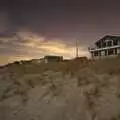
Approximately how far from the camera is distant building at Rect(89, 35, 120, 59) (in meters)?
50.8

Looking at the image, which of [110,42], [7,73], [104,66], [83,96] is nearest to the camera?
[83,96]

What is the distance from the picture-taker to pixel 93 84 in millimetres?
28203

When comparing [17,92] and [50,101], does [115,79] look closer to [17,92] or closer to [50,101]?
[50,101]

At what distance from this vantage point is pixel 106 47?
53.0 m

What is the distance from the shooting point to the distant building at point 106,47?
50.8m

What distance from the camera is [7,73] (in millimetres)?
37594

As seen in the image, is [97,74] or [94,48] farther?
[94,48]

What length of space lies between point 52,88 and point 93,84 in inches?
152

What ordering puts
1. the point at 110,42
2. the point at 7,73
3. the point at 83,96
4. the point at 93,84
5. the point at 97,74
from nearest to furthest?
the point at 83,96 < the point at 93,84 < the point at 97,74 < the point at 7,73 < the point at 110,42

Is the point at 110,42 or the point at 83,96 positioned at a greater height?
the point at 110,42

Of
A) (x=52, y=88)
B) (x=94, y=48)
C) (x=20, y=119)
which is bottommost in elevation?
(x=20, y=119)

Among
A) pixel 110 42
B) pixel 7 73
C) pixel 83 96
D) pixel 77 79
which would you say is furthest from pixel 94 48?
pixel 83 96

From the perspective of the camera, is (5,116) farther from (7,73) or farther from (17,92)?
(7,73)

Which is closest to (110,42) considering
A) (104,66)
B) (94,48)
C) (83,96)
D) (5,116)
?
(94,48)
